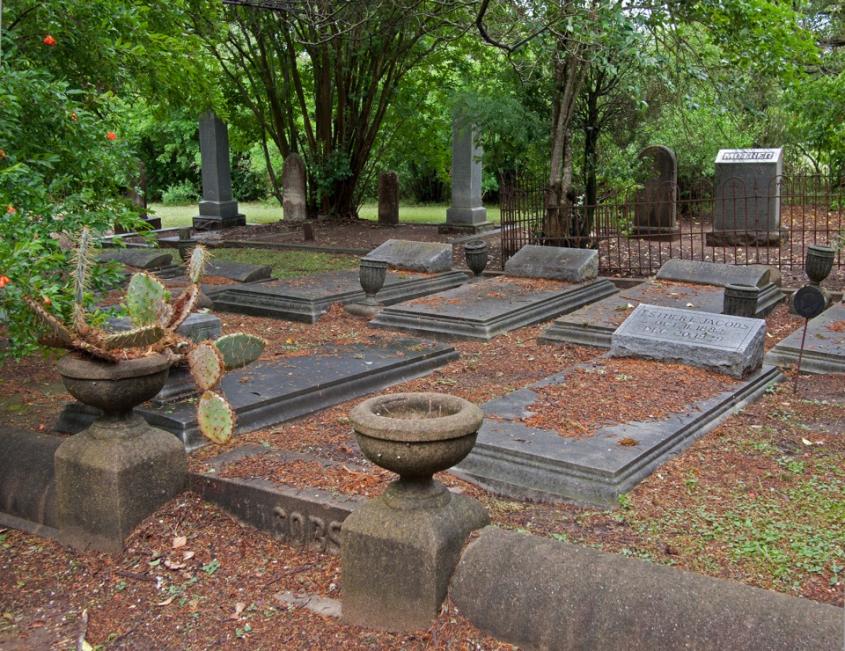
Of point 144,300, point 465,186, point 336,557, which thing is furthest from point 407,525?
point 465,186

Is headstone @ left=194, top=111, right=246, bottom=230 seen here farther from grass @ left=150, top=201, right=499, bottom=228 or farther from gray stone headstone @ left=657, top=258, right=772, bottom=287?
gray stone headstone @ left=657, top=258, right=772, bottom=287

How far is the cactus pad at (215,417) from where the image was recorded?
16.5ft

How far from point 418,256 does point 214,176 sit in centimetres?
891

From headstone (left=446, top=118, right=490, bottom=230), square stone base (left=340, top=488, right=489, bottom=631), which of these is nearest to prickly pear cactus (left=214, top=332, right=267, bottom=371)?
square stone base (left=340, top=488, right=489, bottom=631)

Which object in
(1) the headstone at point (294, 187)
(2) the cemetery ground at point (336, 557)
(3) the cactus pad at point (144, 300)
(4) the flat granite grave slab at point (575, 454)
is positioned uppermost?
(1) the headstone at point (294, 187)

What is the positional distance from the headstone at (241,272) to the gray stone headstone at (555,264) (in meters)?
3.29

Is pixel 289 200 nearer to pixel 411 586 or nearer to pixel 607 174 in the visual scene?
pixel 607 174

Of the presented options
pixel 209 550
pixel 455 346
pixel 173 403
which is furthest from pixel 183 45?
pixel 209 550

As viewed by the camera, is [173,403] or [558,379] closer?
[173,403]

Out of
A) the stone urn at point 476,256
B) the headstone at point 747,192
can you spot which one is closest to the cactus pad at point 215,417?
the stone urn at point 476,256

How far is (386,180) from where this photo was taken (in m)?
19.3

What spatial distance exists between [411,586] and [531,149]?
11.2 metres

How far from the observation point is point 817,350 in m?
7.44

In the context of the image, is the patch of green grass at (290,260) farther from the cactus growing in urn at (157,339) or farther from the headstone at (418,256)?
the cactus growing in urn at (157,339)
